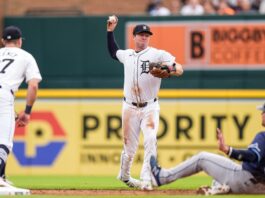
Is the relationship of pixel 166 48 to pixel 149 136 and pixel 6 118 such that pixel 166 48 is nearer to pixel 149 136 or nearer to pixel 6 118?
pixel 149 136

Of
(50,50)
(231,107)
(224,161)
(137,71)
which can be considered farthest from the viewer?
(50,50)

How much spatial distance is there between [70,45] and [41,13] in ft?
3.40

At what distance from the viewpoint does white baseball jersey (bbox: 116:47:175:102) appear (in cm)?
1123

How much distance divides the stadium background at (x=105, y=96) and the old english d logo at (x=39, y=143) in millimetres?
18

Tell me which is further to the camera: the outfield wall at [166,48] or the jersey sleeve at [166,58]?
the outfield wall at [166,48]

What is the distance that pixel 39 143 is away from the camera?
17.1 m

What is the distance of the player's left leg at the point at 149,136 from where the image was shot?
10.9 metres

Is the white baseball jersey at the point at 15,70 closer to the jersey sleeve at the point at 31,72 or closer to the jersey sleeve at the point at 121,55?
the jersey sleeve at the point at 31,72

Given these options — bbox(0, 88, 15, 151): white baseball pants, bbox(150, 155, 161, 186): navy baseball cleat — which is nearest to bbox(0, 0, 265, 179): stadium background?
bbox(0, 88, 15, 151): white baseball pants

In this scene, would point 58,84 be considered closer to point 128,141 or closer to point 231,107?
point 231,107

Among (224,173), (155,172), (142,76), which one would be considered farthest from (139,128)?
(224,173)

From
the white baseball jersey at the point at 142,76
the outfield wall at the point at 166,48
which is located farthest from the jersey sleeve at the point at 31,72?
the outfield wall at the point at 166,48

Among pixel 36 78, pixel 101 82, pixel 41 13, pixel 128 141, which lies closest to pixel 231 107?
pixel 101 82

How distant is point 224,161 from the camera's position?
980 centimetres
